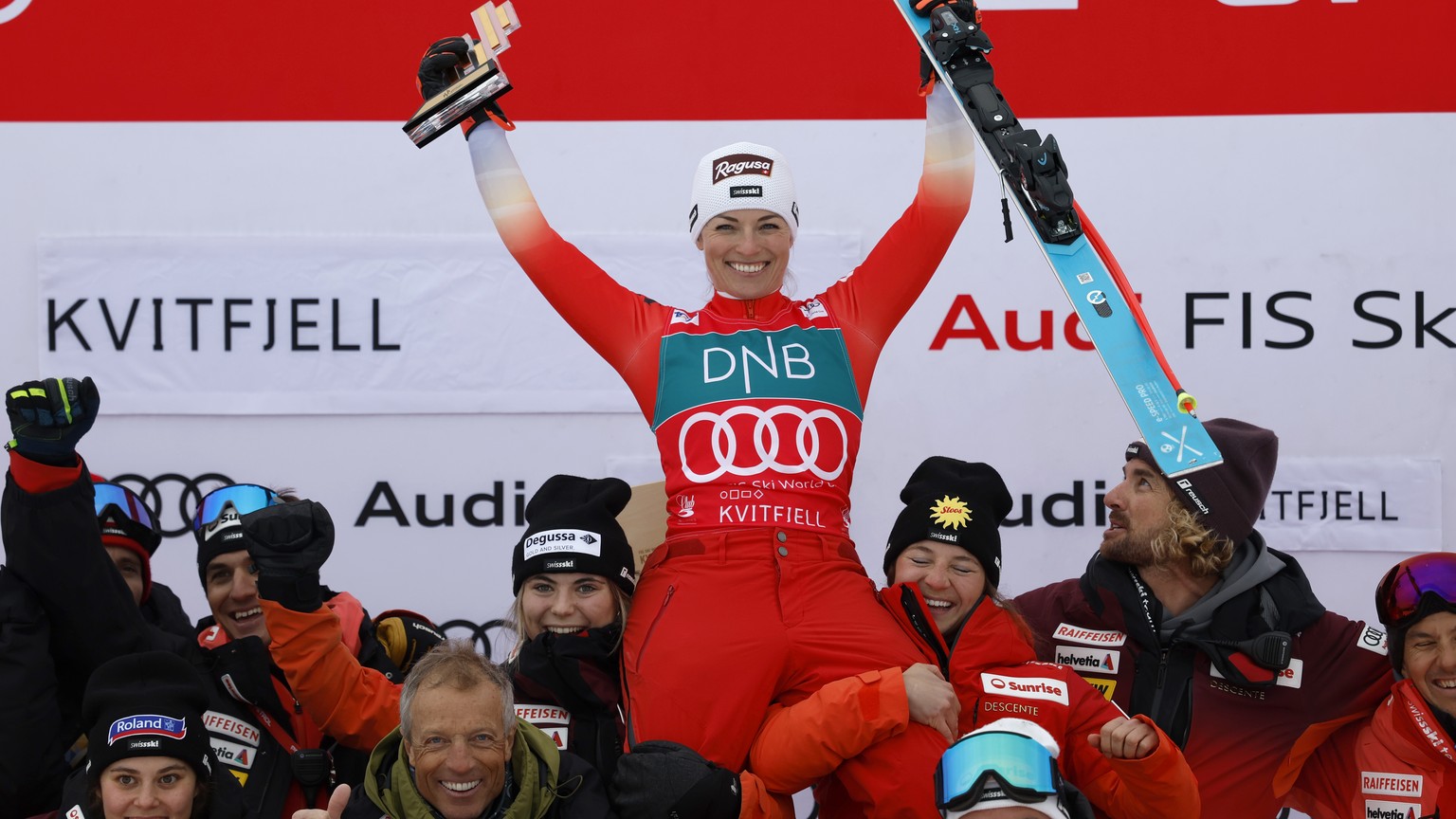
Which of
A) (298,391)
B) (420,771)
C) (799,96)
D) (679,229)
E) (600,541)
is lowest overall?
(420,771)

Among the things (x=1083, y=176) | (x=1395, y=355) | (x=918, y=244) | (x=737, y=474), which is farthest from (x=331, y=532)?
(x=1395, y=355)

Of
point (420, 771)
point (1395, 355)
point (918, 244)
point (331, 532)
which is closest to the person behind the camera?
point (420, 771)

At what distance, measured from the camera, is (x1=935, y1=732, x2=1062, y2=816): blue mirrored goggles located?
2289mm

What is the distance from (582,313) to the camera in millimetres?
3217

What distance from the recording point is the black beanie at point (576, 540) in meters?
3.13

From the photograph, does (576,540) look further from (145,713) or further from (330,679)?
(145,713)

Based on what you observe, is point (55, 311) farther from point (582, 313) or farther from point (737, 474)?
point (737, 474)

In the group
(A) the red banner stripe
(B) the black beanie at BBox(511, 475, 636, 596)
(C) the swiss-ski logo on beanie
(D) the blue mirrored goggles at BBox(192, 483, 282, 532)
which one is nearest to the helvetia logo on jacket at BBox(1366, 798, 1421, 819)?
(B) the black beanie at BBox(511, 475, 636, 596)

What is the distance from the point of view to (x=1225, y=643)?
3266mm

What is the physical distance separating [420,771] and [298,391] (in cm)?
189

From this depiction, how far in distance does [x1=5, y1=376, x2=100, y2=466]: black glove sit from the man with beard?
2.03 metres

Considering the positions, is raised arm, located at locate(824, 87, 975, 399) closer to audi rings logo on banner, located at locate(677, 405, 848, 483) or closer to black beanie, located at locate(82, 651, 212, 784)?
audi rings logo on banner, located at locate(677, 405, 848, 483)

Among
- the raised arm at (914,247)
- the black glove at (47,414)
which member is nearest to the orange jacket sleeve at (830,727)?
the raised arm at (914,247)

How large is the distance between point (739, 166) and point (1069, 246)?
0.68 meters
